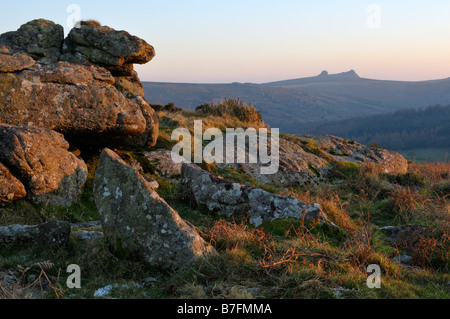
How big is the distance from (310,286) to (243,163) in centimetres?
920

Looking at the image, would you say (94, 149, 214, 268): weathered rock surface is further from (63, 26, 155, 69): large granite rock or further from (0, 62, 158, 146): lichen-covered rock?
(63, 26, 155, 69): large granite rock

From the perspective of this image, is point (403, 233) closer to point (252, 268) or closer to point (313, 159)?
point (252, 268)

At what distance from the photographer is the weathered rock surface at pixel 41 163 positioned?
853 cm

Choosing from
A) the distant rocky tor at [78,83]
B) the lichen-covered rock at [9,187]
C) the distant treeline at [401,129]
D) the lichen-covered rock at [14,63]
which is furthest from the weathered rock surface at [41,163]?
the distant treeline at [401,129]

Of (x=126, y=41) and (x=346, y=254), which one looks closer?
(x=346, y=254)

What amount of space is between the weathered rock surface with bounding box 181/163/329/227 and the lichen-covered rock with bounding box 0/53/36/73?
4.88 meters

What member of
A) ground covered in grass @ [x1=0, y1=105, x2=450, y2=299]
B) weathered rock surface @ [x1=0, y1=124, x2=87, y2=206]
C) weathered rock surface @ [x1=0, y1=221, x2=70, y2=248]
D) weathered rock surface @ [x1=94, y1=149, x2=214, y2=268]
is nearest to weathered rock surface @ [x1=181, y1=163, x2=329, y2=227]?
ground covered in grass @ [x1=0, y1=105, x2=450, y2=299]

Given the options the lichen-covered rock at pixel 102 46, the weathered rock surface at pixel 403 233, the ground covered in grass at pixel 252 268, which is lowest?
the weathered rock surface at pixel 403 233

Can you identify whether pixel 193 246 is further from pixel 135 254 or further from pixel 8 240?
pixel 8 240

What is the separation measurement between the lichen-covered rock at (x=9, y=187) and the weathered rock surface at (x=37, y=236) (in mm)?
1826

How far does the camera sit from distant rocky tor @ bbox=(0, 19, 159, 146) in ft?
32.4

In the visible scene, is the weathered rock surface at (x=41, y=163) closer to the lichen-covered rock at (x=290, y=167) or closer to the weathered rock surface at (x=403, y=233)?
the lichen-covered rock at (x=290, y=167)

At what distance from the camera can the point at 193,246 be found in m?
6.01
